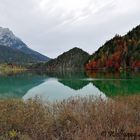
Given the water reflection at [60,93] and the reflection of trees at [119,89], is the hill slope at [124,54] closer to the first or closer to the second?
the reflection of trees at [119,89]

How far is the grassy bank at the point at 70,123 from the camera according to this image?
975cm

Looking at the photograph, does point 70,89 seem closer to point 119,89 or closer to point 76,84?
point 119,89

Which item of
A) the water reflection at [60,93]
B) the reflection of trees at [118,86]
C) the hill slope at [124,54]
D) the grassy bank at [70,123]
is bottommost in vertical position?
the water reflection at [60,93]

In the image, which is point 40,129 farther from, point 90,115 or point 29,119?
point 90,115

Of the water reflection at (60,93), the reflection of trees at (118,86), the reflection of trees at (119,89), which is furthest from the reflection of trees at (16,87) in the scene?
the reflection of trees at (118,86)

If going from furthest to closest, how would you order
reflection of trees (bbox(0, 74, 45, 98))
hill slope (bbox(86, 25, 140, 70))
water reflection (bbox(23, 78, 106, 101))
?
hill slope (bbox(86, 25, 140, 70)) < reflection of trees (bbox(0, 74, 45, 98)) < water reflection (bbox(23, 78, 106, 101))

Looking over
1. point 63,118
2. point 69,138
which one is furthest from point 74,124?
point 69,138

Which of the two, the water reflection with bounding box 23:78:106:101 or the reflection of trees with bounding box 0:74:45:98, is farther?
the reflection of trees with bounding box 0:74:45:98

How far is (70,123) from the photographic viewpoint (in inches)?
455

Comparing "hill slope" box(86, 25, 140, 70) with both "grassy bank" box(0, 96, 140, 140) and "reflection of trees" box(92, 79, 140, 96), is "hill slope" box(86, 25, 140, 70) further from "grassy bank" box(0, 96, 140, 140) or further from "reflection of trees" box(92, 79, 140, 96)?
"grassy bank" box(0, 96, 140, 140)

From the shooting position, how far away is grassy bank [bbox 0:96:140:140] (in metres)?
9.75

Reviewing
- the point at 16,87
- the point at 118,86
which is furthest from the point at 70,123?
the point at 16,87

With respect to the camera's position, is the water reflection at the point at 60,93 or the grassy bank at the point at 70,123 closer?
the grassy bank at the point at 70,123

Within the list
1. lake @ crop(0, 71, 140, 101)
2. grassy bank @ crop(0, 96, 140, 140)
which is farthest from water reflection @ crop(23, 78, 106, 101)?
grassy bank @ crop(0, 96, 140, 140)
